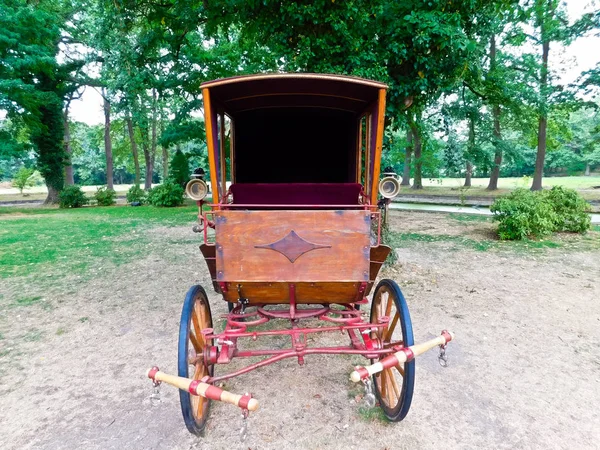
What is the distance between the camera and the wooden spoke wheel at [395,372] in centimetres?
229

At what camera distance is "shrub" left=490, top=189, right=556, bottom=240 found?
26.3 feet

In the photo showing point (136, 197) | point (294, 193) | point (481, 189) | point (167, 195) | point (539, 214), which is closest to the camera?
point (294, 193)

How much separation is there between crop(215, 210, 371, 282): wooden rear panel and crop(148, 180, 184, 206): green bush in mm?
15979

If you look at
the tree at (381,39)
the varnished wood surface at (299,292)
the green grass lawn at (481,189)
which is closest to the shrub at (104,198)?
the tree at (381,39)

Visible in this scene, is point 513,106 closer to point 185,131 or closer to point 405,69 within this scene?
point 405,69

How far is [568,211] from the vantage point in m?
8.86

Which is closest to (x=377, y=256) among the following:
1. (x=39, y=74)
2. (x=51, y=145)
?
(x=51, y=145)

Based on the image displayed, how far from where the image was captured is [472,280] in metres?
5.62

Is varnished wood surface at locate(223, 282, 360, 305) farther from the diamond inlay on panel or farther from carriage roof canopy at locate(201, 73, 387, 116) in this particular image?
carriage roof canopy at locate(201, 73, 387, 116)

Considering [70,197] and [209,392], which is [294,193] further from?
[70,197]

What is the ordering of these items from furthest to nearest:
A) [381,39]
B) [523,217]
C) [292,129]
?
[523,217] → [381,39] → [292,129]

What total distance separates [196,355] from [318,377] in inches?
42.5

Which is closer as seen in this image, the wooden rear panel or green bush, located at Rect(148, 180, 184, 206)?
the wooden rear panel

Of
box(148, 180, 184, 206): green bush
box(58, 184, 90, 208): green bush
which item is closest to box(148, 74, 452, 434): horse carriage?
box(148, 180, 184, 206): green bush
